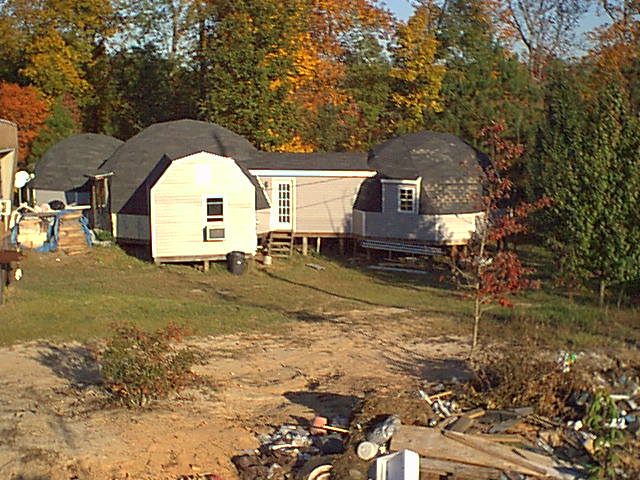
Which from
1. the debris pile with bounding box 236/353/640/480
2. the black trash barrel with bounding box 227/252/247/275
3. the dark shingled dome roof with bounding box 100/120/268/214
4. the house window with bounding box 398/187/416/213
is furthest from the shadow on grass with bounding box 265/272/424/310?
the debris pile with bounding box 236/353/640/480

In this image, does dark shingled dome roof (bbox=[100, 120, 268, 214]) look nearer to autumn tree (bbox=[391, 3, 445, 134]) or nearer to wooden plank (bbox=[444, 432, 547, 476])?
autumn tree (bbox=[391, 3, 445, 134])

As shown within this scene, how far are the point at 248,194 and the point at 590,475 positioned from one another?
1906 centimetres

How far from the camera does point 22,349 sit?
16.5m

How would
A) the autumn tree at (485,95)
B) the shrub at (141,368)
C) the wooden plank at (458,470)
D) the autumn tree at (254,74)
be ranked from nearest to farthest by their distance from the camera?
the wooden plank at (458,470)
the shrub at (141,368)
the autumn tree at (485,95)
the autumn tree at (254,74)

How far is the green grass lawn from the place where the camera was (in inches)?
734

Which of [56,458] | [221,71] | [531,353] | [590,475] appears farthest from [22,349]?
[221,71]

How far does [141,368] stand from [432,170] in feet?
63.7

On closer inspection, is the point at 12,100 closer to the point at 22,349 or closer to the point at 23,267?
the point at 23,267

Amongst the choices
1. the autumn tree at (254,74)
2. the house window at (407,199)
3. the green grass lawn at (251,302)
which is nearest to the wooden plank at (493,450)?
the green grass lawn at (251,302)

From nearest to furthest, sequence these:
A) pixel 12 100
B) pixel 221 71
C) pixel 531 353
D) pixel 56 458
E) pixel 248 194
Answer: pixel 56 458 → pixel 531 353 → pixel 248 194 → pixel 221 71 → pixel 12 100

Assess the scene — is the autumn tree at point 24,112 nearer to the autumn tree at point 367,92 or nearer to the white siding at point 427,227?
the autumn tree at point 367,92

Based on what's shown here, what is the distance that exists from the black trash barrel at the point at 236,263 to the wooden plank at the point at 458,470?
57.5 feet

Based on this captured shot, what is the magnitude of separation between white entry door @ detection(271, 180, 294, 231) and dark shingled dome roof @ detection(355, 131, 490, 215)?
263cm

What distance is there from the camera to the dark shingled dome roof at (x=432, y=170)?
98.7ft
